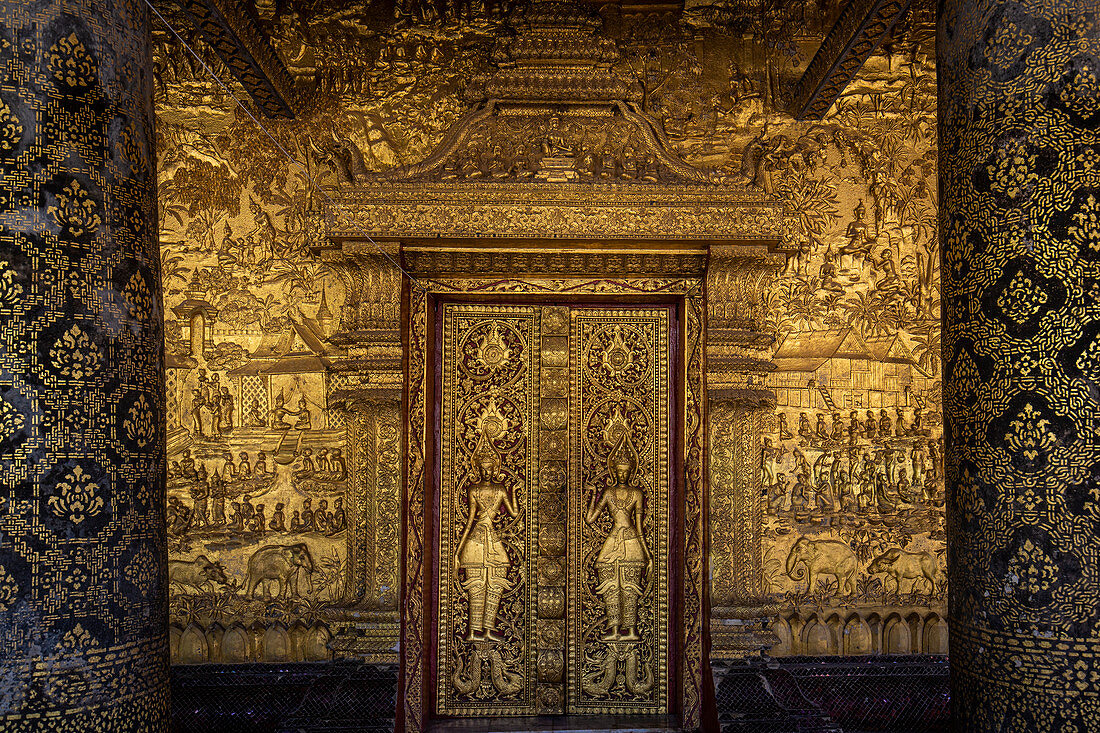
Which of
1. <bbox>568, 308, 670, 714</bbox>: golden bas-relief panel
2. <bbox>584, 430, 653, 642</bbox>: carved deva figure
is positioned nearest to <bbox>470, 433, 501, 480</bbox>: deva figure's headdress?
<bbox>568, 308, 670, 714</bbox>: golden bas-relief panel

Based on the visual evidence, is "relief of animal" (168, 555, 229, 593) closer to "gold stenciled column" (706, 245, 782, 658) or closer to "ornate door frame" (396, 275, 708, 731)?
"ornate door frame" (396, 275, 708, 731)

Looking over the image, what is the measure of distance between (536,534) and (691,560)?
1123 millimetres

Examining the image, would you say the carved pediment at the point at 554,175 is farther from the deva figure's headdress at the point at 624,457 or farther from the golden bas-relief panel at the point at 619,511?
the deva figure's headdress at the point at 624,457

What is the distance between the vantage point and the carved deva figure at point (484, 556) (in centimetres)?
612

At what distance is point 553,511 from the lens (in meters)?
6.16

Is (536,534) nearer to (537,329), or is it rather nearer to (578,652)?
(578,652)

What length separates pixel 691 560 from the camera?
605 centimetres

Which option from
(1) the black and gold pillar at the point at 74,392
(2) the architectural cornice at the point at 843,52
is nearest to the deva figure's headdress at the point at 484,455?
(1) the black and gold pillar at the point at 74,392

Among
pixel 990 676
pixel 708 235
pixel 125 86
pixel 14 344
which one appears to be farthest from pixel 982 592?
pixel 125 86

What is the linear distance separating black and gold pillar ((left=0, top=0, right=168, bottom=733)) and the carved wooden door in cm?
283

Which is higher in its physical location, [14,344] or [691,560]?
[14,344]

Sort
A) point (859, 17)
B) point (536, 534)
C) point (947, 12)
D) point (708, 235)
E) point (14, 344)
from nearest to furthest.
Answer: point (14, 344) < point (947, 12) < point (859, 17) < point (708, 235) < point (536, 534)

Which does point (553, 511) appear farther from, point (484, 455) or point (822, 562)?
point (822, 562)

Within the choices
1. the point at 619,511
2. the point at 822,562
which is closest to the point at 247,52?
the point at 619,511
